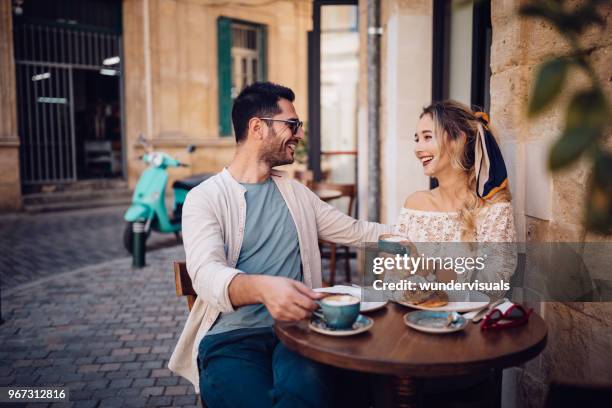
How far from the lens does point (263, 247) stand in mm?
2584

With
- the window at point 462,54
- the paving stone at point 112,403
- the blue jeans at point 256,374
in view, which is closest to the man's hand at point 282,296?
the blue jeans at point 256,374

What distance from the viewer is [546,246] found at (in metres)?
2.69

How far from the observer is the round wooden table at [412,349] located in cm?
162

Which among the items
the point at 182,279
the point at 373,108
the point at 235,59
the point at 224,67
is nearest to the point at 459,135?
the point at 182,279

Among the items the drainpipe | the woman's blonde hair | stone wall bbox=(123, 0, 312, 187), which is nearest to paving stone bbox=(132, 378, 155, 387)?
the woman's blonde hair

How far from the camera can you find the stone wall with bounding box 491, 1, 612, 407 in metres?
2.37

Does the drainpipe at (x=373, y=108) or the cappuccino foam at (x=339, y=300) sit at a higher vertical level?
the drainpipe at (x=373, y=108)

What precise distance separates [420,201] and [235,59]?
12.9m

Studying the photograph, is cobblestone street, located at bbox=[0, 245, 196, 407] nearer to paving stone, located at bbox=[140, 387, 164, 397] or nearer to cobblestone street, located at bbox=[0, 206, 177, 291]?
paving stone, located at bbox=[140, 387, 164, 397]

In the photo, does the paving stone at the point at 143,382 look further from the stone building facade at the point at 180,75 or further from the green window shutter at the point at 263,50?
the green window shutter at the point at 263,50

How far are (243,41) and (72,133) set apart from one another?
16.6 feet

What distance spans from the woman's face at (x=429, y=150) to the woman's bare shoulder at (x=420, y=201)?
0.38ft

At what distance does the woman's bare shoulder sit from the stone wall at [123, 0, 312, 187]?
1076 centimetres

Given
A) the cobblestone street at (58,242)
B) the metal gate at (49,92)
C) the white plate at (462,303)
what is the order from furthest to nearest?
the metal gate at (49,92), the cobblestone street at (58,242), the white plate at (462,303)
